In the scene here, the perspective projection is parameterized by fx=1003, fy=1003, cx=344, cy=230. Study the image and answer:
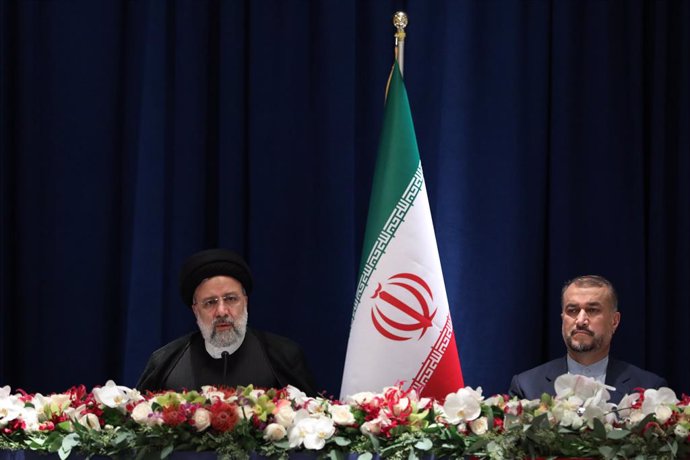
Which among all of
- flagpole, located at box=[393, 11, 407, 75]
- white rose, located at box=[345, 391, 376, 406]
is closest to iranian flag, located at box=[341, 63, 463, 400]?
flagpole, located at box=[393, 11, 407, 75]

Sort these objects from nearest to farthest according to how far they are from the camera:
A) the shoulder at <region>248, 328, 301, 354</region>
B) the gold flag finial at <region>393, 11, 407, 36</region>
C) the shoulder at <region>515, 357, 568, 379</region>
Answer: the shoulder at <region>248, 328, 301, 354</region> → the shoulder at <region>515, 357, 568, 379</region> → the gold flag finial at <region>393, 11, 407, 36</region>

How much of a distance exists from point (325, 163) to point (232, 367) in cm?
137

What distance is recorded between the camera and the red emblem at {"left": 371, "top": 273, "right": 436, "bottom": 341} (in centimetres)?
438

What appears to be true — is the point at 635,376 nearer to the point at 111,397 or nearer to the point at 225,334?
the point at 225,334

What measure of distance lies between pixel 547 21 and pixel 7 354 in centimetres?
330

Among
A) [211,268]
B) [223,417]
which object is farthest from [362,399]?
[211,268]

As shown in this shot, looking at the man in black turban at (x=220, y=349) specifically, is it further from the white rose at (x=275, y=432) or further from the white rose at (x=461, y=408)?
the white rose at (x=461, y=408)

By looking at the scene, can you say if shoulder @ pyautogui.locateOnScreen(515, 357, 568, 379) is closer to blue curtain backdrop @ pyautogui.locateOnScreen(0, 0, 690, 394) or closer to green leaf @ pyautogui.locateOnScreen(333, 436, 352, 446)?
blue curtain backdrop @ pyautogui.locateOnScreen(0, 0, 690, 394)

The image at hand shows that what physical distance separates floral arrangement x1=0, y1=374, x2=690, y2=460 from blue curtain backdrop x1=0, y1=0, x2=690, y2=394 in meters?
2.15

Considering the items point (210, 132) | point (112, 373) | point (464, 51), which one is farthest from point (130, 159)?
point (464, 51)

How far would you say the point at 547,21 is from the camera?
17.4ft

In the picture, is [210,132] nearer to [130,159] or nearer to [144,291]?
[130,159]

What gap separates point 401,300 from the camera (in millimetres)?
4398

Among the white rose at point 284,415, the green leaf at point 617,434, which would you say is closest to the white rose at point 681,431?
the green leaf at point 617,434
